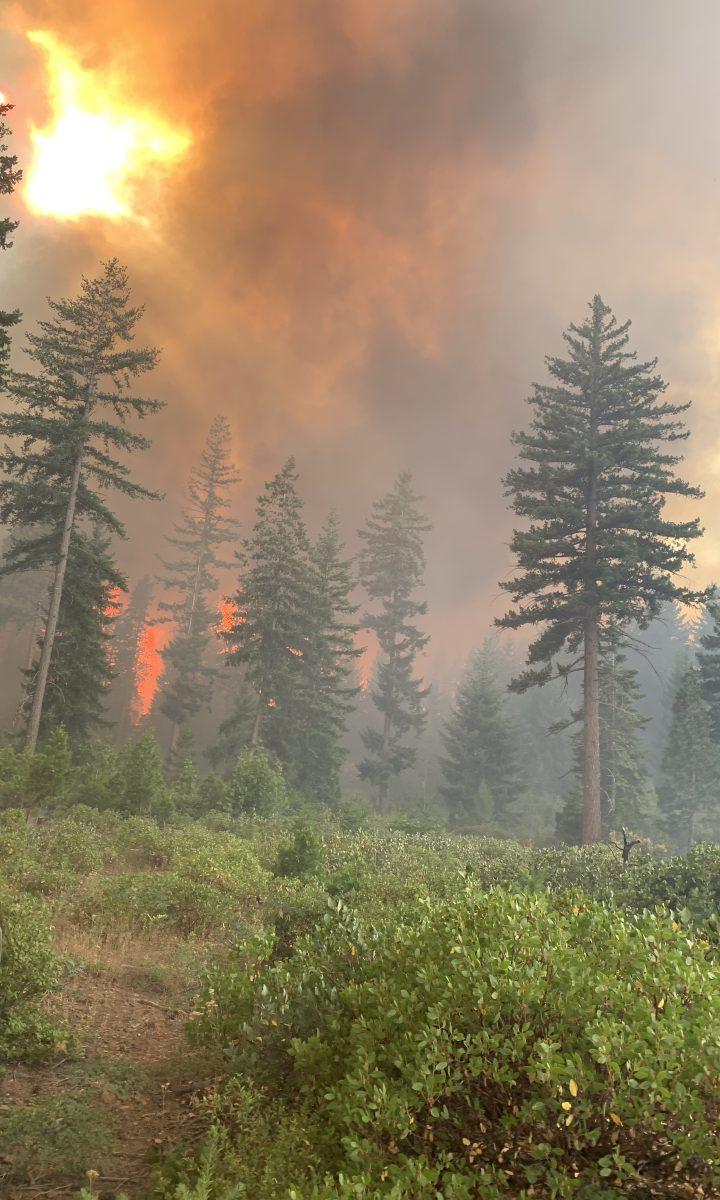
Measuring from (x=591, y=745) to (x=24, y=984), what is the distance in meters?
22.1

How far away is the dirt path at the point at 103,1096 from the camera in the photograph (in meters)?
4.77

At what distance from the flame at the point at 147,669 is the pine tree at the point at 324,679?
41.2 m

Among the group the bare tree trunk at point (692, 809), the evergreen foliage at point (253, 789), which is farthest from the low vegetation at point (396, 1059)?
the bare tree trunk at point (692, 809)

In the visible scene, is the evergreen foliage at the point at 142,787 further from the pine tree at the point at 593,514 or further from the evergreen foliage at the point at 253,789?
the pine tree at the point at 593,514

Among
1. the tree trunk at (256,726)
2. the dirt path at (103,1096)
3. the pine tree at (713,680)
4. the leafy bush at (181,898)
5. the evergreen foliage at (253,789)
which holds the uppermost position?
the pine tree at (713,680)

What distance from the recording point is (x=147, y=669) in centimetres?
8075

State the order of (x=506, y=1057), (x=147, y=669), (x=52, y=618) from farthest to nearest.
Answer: (x=147, y=669) → (x=52, y=618) → (x=506, y=1057)

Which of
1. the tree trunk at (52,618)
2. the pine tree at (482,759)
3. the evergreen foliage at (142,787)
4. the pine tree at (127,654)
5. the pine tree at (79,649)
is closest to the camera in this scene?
the evergreen foliage at (142,787)

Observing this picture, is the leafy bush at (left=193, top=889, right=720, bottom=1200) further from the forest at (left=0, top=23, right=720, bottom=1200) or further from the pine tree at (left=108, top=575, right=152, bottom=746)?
the pine tree at (left=108, top=575, right=152, bottom=746)

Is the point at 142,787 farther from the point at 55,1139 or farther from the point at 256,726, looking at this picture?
the point at 55,1139

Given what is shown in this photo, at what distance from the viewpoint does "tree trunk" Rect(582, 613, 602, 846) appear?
24344mm

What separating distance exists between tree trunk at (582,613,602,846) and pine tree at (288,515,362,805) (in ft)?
56.8

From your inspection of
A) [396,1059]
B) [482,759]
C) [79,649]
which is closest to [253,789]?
[79,649]

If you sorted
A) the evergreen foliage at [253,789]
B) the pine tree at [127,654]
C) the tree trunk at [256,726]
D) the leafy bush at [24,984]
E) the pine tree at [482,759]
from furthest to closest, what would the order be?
the pine tree at [127,654]
the pine tree at [482,759]
the tree trunk at [256,726]
the evergreen foliage at [253,789]
the leafy bush at [24,984]
